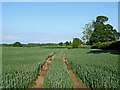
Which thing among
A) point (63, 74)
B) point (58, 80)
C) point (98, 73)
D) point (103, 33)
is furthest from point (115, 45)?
point (58, 80)

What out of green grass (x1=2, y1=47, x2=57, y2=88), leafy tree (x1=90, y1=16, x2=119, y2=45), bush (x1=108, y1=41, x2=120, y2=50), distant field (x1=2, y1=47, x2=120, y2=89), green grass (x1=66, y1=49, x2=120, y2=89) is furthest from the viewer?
leafy tree (x1=90, y1=16, x2=119, y2=45)

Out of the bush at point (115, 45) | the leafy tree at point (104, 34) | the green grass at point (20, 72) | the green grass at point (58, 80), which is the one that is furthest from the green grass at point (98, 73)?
the leafy tree at point (104, 34)

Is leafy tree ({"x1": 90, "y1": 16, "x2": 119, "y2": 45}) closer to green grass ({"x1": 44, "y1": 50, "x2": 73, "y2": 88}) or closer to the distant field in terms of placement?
the distant field

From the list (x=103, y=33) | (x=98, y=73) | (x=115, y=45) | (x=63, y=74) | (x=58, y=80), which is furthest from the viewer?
(x=103, y=33)

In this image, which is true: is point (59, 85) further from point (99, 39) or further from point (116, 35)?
point (116, 35)

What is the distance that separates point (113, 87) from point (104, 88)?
0.42 metres

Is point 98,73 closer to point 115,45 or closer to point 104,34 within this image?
point 115,45

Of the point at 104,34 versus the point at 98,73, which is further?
the point at 104,34

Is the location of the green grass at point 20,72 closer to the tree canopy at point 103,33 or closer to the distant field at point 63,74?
the distant field at point 63,74

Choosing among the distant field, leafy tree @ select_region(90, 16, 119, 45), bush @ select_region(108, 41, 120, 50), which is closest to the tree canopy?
leafy tree @ select_region(90, 16, 119, 45)

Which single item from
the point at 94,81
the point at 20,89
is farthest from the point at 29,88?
the point at 94,81

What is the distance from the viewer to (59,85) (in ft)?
17.0

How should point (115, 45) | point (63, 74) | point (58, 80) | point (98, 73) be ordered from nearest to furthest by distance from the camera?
point (58, 80)
point (98, 73)
point (63, 74)
point (115, 45)

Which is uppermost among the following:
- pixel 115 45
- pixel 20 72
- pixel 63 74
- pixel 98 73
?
pixel 115 45
